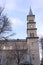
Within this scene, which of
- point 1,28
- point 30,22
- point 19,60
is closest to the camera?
point 1,28

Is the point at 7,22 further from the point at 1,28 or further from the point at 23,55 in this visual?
the point at 23,55

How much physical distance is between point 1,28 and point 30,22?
25.9 meters

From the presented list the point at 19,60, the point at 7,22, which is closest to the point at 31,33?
the point at 19,60

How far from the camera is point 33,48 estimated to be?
43469mm

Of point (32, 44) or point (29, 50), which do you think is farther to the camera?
point (29, 50)

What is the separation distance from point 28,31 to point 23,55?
630 cm

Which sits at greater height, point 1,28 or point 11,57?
point 1,28

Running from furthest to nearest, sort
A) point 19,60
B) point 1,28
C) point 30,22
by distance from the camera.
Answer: point 30,22 → point 19,60 → point 1,28

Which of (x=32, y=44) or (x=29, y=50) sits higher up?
(x=32, y=44)

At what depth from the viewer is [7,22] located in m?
19.1

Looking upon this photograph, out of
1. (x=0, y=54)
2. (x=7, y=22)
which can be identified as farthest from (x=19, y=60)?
(x=7, y=22)

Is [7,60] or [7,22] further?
[7,60]

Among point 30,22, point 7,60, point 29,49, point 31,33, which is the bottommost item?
point 7,60

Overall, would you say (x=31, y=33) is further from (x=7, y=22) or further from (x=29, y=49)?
(x=7, y=22)
